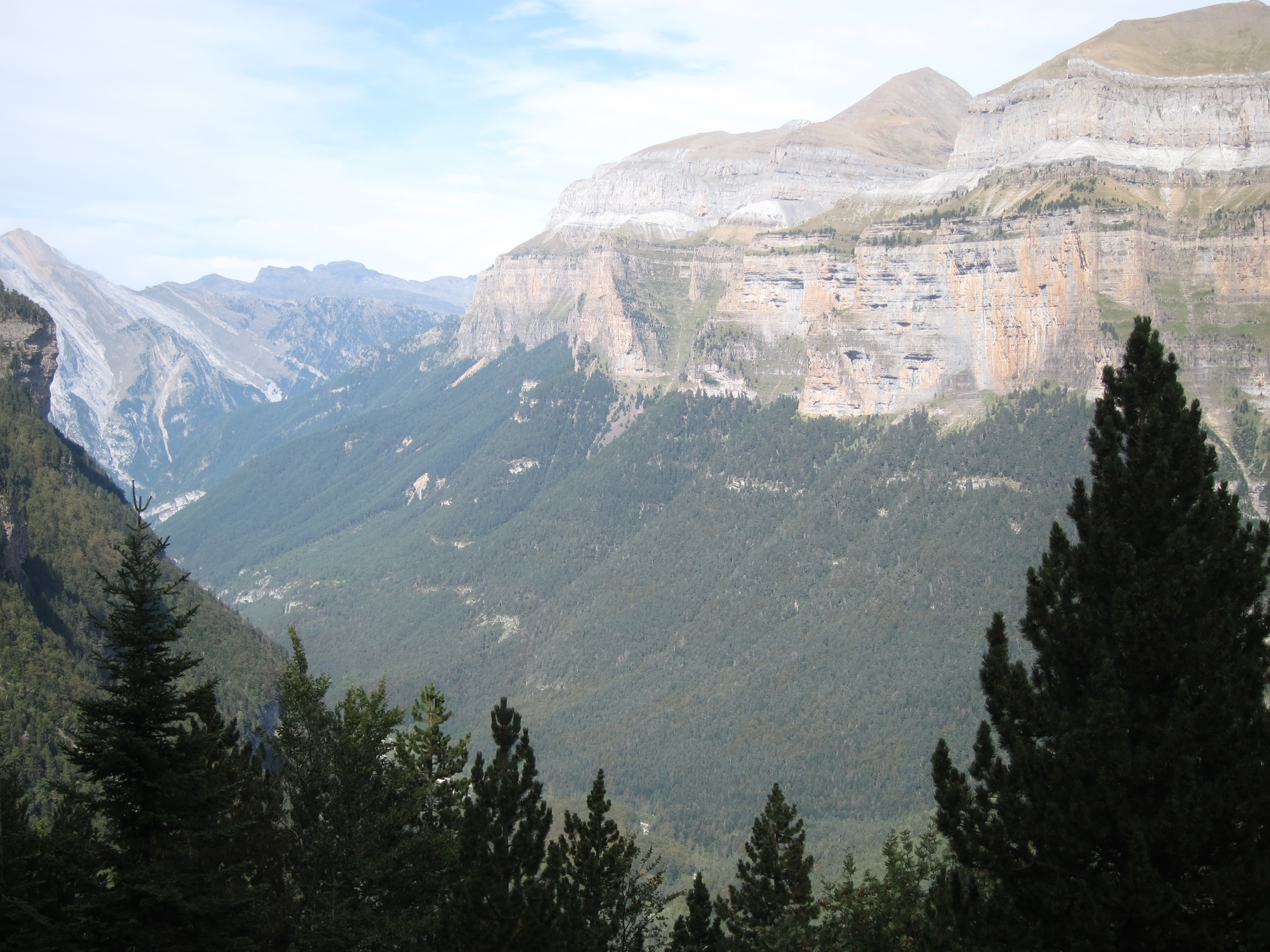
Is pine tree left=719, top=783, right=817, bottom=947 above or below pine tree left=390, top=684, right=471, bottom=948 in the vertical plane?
below

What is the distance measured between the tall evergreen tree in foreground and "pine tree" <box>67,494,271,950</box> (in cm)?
1921

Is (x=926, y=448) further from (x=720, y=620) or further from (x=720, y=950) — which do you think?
(x=720, y=950)

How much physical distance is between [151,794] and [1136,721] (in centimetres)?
2489

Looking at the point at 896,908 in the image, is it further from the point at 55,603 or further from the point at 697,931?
the point at 55,603

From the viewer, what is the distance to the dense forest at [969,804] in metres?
23.2

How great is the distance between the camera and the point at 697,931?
38.2 metres

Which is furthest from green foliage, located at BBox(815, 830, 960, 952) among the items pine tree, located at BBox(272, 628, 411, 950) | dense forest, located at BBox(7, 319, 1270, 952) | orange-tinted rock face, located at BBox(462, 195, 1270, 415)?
orange-tinted rock face, located at BBox(462, 195, 1270, 415)

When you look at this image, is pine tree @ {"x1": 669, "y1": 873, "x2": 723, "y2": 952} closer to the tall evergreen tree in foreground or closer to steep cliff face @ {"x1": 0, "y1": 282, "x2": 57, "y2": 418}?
the tall evergreen tree in foreground

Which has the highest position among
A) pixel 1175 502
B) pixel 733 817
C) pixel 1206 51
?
pixel 1206 51

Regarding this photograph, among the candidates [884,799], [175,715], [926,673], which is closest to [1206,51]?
[926,673]

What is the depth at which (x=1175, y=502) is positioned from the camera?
83.1 feet

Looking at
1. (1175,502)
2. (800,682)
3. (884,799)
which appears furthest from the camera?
(800,682)

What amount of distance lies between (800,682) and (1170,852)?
126 metres

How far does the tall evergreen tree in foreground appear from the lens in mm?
22750
